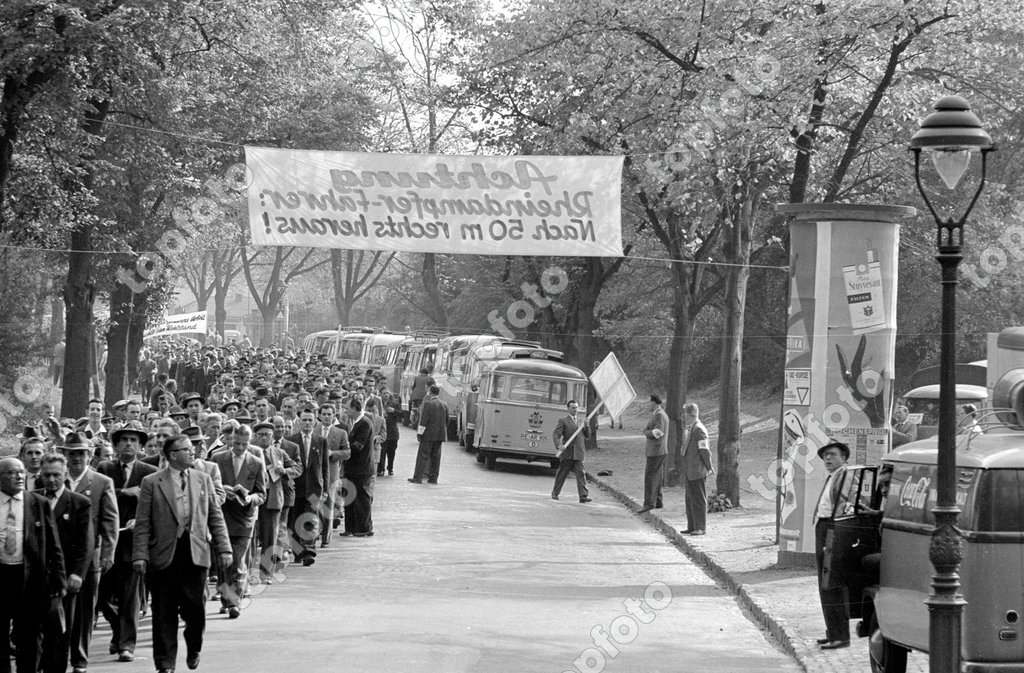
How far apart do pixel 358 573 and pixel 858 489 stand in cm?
648

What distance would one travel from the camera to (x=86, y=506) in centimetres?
1085

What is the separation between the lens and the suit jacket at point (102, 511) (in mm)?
11344

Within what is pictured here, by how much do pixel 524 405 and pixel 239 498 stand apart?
63.7 ft

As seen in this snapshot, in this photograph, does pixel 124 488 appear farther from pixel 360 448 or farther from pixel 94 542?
pixel 360 448

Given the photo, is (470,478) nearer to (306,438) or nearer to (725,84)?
(725,84)

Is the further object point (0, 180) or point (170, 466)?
point (0, 180)

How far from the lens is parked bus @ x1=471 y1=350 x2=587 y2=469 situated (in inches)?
1304

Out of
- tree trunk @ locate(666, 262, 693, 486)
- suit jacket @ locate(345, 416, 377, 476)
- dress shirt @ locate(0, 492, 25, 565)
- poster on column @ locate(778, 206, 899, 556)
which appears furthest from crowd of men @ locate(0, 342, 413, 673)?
→ tree trunk @ locate(666, 262, 693, 486)

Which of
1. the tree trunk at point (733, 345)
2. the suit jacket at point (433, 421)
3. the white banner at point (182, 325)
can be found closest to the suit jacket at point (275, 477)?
the tree trunk at point (733, 345)

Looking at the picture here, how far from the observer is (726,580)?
56.7 ft

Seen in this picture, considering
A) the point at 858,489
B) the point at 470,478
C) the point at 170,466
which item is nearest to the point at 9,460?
the point at 170,466

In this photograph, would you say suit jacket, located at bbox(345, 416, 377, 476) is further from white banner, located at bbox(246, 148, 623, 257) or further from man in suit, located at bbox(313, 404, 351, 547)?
white banner, located at bbox(246, 148, 623, 257)

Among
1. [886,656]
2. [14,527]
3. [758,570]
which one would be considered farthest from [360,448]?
[886,656]

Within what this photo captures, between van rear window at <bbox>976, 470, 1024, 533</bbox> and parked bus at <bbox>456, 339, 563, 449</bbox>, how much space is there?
2574 cm
